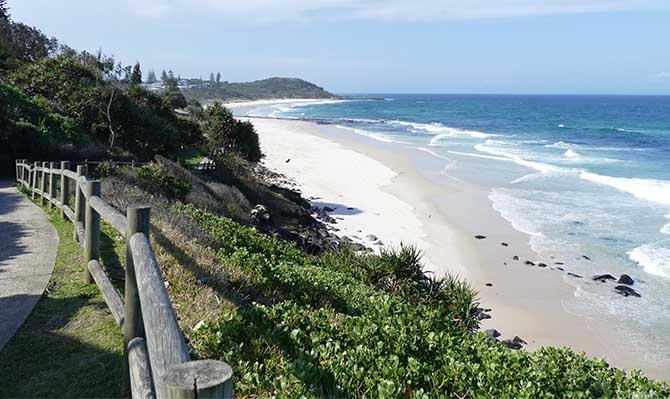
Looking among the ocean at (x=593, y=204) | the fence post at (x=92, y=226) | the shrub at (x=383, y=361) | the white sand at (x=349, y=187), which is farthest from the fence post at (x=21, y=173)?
the ocean at (x=593, y=204)

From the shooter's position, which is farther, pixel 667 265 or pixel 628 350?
pixel 667 265

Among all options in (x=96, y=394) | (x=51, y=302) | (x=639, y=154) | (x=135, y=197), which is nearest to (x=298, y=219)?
(x=135, y=197)

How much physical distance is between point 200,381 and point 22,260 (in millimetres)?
6607

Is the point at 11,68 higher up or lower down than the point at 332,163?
higher up

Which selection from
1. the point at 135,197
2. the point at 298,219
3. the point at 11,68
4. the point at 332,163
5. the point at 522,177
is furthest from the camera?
the point at 332,163

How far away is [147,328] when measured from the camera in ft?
7.89

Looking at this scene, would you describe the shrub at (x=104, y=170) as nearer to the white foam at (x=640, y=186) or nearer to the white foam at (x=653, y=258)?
the white foam at (x=653, y=258)

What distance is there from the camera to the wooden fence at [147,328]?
1728mm

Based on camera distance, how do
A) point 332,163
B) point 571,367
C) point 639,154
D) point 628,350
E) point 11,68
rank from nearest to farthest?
point 571,367 → point 628,350 → point 11,68 → point 332,163 → point 639,154

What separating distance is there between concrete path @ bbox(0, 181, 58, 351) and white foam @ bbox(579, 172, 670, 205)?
2688cm

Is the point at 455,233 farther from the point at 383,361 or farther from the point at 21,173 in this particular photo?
the point at 383,361

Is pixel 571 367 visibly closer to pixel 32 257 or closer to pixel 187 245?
pixel 187 245

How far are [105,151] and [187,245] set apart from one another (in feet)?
50.5

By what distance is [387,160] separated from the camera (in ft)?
130
